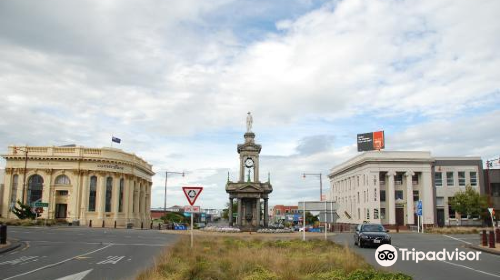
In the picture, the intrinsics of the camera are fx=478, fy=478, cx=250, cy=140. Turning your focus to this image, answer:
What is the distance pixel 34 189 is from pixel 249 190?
113 feet

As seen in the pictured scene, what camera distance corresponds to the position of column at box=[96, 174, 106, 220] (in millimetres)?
68875

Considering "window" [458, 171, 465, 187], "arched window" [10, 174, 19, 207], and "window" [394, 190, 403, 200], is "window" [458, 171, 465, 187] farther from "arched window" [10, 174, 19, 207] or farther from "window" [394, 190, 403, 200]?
"arched window" [10, 174, 19, 207]

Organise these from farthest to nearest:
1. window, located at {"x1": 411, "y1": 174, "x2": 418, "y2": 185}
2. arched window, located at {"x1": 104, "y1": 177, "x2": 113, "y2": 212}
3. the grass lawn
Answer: arched window, located at {"x1": 104, "y1": 177, "x2": 113, "y2": 212}, window, located at {"x1": 411, "y1": 174, "x2": 418, "y2": 185}, the grass lawn

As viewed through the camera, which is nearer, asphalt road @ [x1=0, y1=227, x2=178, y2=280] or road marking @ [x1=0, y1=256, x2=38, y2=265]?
asphalt road @ [x1=0, y1=227, x2=178, y2=280]

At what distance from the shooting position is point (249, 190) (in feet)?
170

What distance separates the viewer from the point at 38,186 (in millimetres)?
67938

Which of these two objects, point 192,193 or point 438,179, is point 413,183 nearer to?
point 438,179

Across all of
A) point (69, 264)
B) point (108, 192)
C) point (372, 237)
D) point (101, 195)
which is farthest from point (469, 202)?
point (69, 264)

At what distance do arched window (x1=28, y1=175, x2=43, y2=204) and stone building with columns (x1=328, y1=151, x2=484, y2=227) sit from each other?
1721 inches

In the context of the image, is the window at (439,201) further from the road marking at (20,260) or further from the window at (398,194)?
the road marking at (20,260)

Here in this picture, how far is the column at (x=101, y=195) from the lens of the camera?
68875 mm

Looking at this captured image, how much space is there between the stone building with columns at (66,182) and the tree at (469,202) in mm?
47607

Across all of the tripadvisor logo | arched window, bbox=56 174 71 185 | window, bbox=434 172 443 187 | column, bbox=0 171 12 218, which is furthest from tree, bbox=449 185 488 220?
column, bbox=0 171 12 218

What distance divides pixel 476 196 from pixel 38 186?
59190mm
